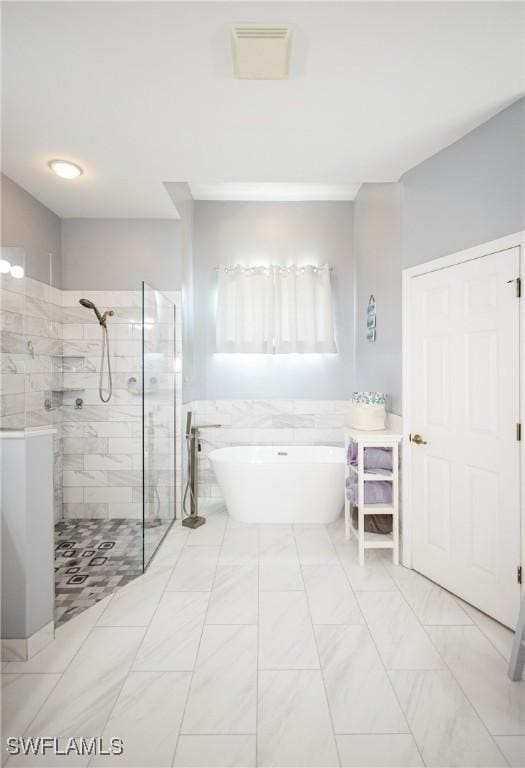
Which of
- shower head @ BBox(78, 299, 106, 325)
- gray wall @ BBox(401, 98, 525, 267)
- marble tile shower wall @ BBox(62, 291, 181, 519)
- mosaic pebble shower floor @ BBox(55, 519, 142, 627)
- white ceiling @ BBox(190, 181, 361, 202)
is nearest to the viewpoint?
gray wall @ BBox(401, 98, 525, 267)

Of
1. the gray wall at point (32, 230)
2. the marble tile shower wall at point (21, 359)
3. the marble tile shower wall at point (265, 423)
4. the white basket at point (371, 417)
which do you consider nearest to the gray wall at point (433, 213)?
the white basket at point (371, 417)

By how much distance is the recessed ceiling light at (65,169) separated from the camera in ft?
8.60

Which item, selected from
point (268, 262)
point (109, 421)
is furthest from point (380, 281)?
point (109, 421)

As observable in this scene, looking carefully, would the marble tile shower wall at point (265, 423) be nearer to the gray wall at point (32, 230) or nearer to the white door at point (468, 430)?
the white door at point (468, 430)

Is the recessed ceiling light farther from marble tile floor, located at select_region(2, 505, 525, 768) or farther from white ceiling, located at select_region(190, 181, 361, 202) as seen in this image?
marble tile floor, located at select_region(2, 505, 525, 768)

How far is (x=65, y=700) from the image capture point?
166 cm

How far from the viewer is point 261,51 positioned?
1645 millimetres

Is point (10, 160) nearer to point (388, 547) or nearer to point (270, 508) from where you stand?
point (270, 508)

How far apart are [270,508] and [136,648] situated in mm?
1729

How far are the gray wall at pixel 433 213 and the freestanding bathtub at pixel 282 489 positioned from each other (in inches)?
35.2

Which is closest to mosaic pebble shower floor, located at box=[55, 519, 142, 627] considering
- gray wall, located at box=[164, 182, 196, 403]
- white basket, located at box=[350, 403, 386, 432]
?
gray wall, located at box=[164, 182, 196, 403]

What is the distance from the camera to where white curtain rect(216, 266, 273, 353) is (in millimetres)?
4262

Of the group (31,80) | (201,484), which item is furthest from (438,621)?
(31,80)

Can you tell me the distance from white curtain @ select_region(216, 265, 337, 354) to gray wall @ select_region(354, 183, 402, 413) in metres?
0.40
